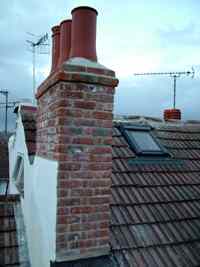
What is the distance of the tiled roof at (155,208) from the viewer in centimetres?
292

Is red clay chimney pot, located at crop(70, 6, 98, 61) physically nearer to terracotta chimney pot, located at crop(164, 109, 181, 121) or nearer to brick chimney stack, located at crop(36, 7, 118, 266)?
brick chimney stack, located at crop(36, 7, 118, 266)

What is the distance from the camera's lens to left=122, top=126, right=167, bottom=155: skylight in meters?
4.82

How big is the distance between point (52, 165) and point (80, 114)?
0.55 metres

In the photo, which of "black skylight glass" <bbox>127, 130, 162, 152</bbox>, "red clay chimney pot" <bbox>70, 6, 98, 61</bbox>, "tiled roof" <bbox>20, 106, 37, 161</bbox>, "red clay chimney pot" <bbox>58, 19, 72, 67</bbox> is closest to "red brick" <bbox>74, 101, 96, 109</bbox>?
"red clay chimney pot" <bbox>70, 6, 98, 61</bbox>

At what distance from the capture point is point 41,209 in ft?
10.1

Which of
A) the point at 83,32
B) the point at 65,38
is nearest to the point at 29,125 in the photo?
the point at 65,38

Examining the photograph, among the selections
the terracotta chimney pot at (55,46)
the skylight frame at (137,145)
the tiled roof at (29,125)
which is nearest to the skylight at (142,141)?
the skylight frame at (137,145)

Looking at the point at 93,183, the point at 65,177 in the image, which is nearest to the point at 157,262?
the point at 93,183

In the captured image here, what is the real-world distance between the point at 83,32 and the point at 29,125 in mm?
1904

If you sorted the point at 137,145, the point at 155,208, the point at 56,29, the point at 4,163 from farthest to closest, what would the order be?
the point at 4,163, the point at 137,145, the point at 155,208, the point at 56,29

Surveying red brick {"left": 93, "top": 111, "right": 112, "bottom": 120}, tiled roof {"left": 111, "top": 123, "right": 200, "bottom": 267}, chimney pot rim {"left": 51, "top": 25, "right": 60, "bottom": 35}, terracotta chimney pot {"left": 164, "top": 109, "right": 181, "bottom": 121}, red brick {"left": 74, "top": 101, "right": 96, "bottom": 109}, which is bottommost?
tiled roof {"left": 111, "top": 123, "right": 200, "bottom": 267}

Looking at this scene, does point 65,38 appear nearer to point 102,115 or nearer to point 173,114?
point 102,115

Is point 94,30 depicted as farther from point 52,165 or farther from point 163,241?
point 163,241

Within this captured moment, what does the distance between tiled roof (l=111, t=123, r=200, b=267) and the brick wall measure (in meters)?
0.38
